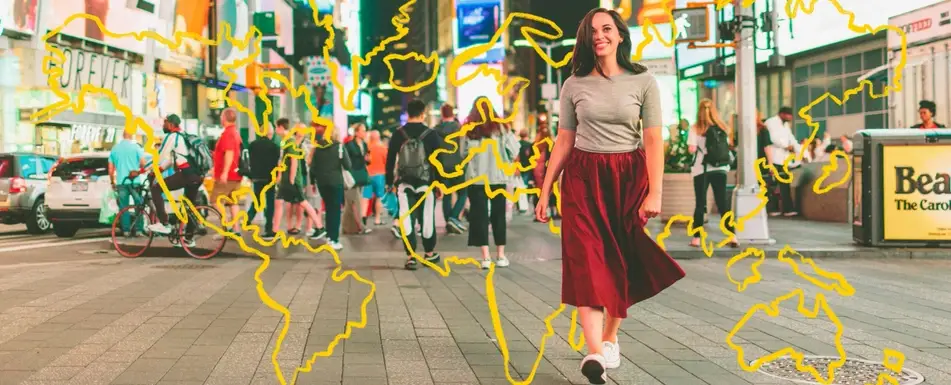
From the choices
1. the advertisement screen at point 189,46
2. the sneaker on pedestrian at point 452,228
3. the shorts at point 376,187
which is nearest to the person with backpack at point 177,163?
the sneaker on pedestrian at point 452,228

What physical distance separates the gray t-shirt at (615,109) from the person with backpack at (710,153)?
776 cm

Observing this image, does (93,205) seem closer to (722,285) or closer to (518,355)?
(722,285)

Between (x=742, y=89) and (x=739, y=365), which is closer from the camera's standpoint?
(x=739, y=365)

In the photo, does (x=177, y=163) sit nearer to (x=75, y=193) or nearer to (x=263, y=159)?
(x=263, y=159)

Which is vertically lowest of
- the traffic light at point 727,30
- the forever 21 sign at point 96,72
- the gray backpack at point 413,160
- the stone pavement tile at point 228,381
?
the stone pavement tile at point 228,381

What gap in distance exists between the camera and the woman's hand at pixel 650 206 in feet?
16.1

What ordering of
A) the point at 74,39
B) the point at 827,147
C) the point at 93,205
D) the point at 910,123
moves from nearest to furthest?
the point at 93,205
the point at 910,123
the point at 827,147
the point at 74,39

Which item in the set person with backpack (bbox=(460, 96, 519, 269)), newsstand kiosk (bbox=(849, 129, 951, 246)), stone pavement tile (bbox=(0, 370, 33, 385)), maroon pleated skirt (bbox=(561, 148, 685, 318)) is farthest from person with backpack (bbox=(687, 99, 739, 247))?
stone pavement tile (bbox=(0, 370, 33, 385))

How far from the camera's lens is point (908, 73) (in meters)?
20.4

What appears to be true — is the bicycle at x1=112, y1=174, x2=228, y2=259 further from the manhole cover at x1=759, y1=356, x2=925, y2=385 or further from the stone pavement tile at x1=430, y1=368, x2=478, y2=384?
the manhole cover at x1=759, y1=356, x2=925, y2=385

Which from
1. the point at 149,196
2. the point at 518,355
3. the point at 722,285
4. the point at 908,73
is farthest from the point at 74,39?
the point at 518,355

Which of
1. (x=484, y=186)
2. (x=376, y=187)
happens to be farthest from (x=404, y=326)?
(x=376, y=187)

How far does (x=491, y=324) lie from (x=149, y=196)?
24.1 ft

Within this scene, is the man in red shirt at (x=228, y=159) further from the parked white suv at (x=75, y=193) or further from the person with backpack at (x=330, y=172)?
the parked white suv at (x=75, y=193)
